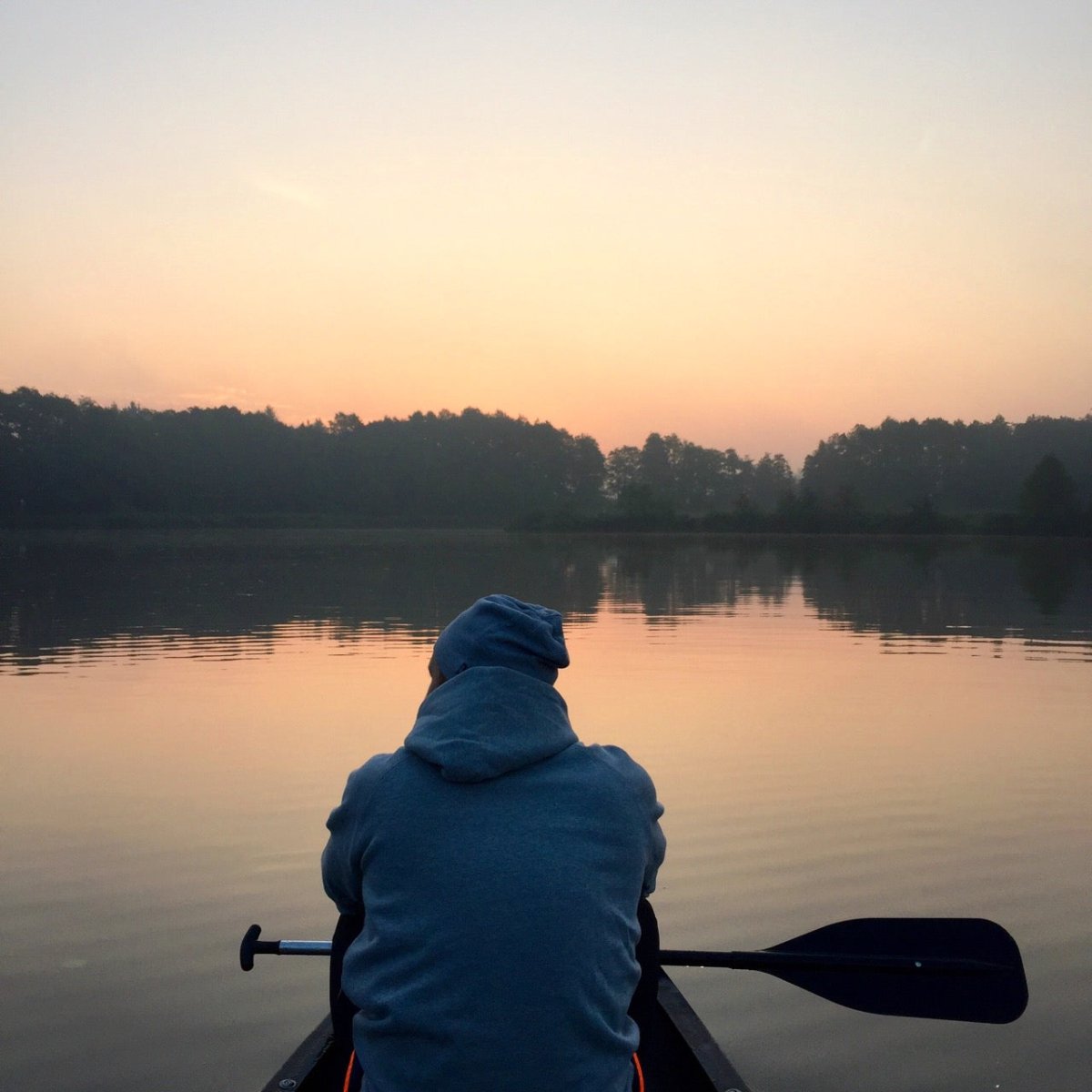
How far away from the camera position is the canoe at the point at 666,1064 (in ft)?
10.9

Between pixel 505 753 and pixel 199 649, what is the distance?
15.0m

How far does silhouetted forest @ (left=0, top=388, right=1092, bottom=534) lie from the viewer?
331 ft

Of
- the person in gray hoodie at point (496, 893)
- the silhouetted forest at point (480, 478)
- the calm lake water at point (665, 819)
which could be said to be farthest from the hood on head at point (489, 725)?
the silhouetted forest at point (480, 478)

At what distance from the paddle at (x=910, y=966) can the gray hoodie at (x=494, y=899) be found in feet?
3.58

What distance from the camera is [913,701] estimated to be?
40.4ft

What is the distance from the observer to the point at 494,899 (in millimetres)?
1897

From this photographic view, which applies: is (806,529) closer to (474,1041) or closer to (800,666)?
(800,666)

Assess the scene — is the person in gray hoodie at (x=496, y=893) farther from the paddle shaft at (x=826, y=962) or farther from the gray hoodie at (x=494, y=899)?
the paddle shaft at (x=826, y=962)

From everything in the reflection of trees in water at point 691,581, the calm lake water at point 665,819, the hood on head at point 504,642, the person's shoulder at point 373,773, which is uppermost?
the hood on head at point 504,642

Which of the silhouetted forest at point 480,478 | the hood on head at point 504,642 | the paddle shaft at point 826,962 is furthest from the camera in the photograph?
the silhouetted forest at point 480,478

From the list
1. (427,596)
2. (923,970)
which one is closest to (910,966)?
(923,970)

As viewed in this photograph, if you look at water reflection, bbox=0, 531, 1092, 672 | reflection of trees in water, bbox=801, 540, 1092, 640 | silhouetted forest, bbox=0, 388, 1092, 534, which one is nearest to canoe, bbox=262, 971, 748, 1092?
water reflection, bbox=0, 531, 1092, 672

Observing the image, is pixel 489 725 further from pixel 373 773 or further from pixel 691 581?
pixel 691 581

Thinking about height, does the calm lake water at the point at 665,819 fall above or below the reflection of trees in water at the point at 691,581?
below
